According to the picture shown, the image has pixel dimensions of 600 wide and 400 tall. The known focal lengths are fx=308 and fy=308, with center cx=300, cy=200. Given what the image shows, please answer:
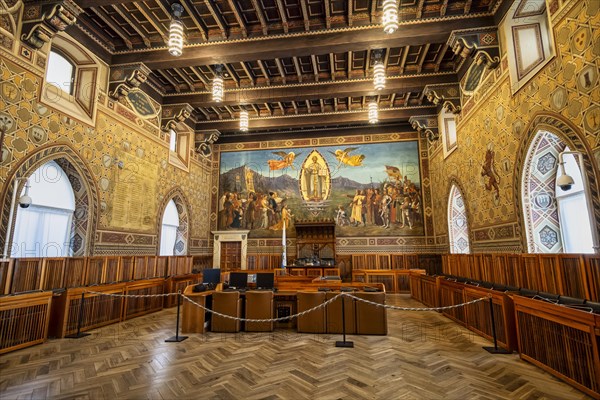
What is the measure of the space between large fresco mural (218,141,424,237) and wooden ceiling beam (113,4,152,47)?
726 cm

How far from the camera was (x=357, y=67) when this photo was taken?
401 inches

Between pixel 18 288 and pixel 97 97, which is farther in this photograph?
pixel 97 97

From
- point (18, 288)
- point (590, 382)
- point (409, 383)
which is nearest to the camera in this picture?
point (590, 382)

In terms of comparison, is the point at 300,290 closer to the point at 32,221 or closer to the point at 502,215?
the point at 502,215

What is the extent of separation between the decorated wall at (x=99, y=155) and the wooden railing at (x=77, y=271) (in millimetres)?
514

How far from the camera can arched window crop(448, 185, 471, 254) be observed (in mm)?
10953

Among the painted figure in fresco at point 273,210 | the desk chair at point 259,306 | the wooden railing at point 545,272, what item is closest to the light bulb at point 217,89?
the desk chair at point 259,306

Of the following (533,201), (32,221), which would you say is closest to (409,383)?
(533,201)

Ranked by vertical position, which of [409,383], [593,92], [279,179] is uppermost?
[279,179]

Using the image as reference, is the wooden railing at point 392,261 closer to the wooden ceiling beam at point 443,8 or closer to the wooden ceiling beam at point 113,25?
the wooden ceiling beam at point 443,8

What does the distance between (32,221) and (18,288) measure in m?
1.87

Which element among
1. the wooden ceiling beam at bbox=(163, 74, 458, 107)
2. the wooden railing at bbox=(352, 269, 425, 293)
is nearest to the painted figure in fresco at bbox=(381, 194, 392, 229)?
the wooden railing at bbox=(352, 269, 425, 293)

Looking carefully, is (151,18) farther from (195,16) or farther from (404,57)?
(404,57)

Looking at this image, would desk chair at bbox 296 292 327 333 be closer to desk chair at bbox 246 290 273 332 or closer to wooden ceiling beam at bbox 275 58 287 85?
desk chair at bbox 246 290 273 332
